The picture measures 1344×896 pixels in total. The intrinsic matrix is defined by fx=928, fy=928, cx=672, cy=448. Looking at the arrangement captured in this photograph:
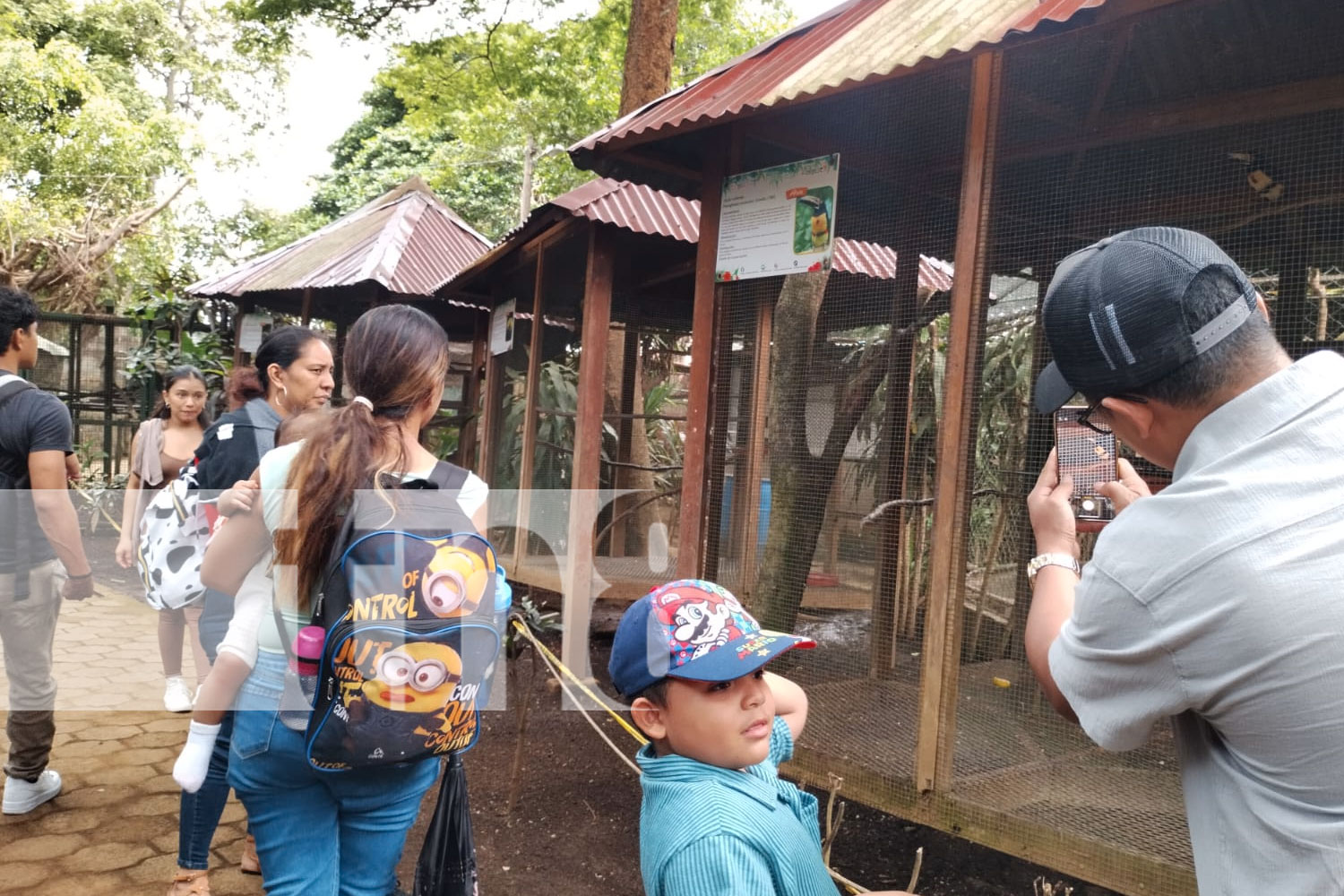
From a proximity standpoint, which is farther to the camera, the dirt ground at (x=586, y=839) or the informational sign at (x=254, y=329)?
the informational sign at (x=254, y=329)

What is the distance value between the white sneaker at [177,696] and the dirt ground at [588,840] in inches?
60.5

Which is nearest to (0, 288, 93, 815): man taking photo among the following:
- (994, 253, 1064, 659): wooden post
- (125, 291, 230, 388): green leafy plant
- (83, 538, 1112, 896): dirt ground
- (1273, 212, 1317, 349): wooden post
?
(83, 538, 1112, 896): dirt ground

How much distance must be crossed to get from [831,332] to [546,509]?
10.5 feet

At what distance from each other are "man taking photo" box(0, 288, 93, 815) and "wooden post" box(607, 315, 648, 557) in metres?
4.08

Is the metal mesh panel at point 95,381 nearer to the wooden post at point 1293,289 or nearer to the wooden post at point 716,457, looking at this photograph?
the wooden post at point 716,457

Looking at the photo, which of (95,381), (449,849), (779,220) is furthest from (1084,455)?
(95,381)

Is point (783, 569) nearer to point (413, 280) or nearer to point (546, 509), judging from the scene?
point (546, 509)

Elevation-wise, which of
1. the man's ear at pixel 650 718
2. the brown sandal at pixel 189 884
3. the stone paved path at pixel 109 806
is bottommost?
the stone paved path at pixel 109 806

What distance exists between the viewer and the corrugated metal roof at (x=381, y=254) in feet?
27.5

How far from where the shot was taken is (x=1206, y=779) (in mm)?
1137

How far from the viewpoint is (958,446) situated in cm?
295

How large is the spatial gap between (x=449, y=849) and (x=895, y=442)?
268cm

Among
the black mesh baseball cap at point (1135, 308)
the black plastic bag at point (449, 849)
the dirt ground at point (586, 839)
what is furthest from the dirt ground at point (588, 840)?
the black mesh baseball cap at point (1135, 308)

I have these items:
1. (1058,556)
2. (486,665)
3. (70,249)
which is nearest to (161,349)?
(70,249)
